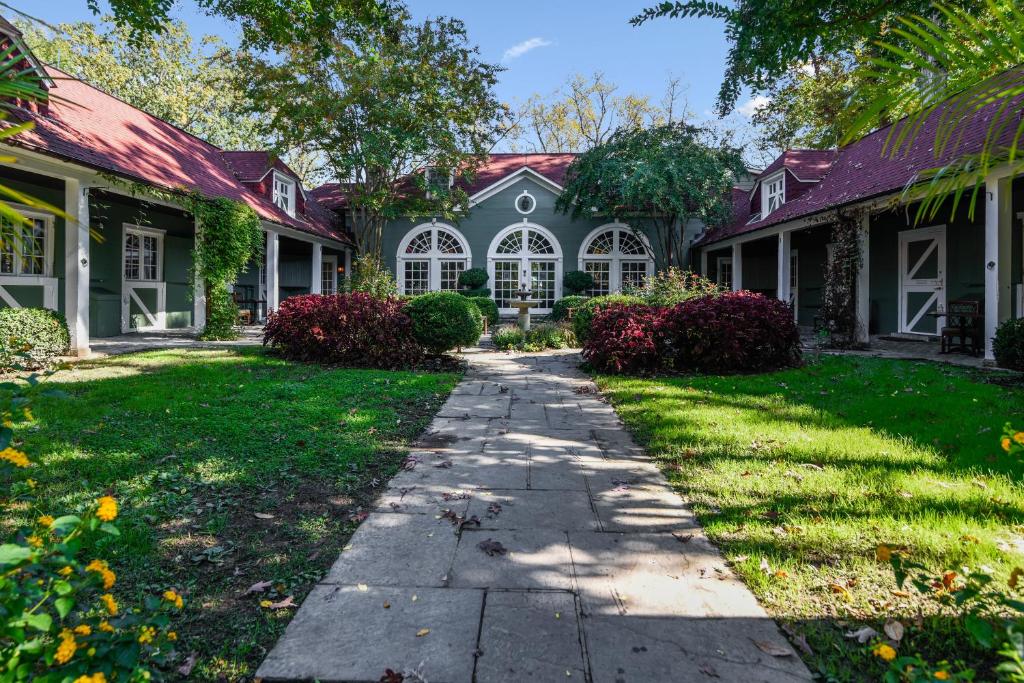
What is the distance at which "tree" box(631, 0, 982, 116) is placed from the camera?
122 inches

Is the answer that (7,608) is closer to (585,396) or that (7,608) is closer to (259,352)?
(585,396)

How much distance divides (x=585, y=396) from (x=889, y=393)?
3371 millimetres

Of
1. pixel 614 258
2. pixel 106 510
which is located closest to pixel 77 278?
pixel 106 510

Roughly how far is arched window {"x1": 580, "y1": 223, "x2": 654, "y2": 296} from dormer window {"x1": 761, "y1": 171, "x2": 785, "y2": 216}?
169 inches

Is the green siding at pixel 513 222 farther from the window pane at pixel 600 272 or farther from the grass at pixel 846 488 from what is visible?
the grass at pixel 846 488

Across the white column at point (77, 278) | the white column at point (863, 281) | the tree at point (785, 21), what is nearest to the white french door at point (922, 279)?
the white column at point (863, 281)

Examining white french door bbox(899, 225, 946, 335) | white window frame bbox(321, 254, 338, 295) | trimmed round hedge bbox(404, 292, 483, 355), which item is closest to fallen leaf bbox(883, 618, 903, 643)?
trimmed round hedge bbox(404, 292, 483, 355)

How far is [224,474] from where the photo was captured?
151 inches

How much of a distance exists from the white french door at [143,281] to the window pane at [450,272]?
8.70 metres

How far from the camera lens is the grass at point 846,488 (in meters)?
2.28

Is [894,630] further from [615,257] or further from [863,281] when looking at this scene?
[615,257]

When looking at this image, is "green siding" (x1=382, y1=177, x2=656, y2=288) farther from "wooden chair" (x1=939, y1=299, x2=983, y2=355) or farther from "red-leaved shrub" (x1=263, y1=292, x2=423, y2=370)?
"red-leaved shrub" (x1=263, y1=292, x2=423, y2=370)

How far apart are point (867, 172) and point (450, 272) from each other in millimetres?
12795

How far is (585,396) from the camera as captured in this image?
6898 mm
